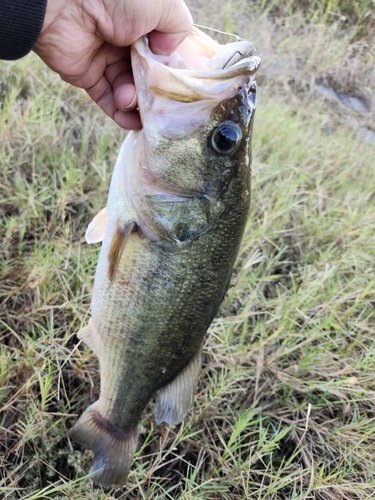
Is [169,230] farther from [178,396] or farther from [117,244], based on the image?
Result: [178,396]

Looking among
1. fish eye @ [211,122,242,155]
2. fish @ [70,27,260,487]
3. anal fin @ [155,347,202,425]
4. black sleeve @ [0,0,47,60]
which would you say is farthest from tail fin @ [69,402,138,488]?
black sleeve @ [0,0,47,60]

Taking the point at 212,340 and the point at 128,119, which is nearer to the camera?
the point at 128,119

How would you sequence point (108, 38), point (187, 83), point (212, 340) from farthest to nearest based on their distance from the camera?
point (212, 340)
point (108, 38)
point (187, 83)

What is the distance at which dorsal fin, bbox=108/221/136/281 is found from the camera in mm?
1523

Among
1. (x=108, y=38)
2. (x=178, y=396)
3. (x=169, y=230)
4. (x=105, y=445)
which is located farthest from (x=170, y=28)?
(x=105, y=445)

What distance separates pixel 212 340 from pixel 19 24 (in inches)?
67.2

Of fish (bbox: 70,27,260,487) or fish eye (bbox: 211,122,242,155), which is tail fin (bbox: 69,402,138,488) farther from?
fish eye (bbox: 211,122,242,155)

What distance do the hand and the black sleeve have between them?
18 cm

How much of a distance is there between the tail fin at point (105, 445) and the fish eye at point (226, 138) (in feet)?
3.87

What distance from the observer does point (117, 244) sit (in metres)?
1.52

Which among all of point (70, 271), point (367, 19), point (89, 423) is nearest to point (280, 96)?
point (367, 19)

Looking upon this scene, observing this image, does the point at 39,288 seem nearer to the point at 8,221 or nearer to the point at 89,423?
the point at 8,221

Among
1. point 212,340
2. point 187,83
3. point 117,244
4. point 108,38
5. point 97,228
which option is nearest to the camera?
point 187,83

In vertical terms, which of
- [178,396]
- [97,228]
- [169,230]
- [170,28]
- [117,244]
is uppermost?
[170,28]
